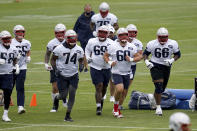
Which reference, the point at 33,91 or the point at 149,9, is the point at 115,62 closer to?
the point at 33,91

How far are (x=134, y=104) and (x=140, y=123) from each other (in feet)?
8.11

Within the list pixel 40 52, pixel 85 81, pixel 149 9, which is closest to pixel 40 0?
pixel 149 9

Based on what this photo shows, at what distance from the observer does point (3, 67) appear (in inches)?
697

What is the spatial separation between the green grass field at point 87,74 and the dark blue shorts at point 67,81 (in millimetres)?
778

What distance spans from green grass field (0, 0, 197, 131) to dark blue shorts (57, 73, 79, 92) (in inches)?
30.6

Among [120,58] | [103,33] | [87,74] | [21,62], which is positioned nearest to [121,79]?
[120,58]

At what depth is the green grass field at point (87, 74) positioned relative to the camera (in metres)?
17.2

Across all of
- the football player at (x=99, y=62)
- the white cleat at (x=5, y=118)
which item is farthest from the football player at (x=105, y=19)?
the white cleat at (x=5, y=118)

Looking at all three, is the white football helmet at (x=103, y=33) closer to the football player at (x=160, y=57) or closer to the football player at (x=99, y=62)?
the football player at (x=99, y=62)

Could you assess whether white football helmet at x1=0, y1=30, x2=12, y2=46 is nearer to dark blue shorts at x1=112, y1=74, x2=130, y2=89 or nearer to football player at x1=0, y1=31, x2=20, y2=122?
football player at x1=0, y1=31, x2=20, y2=122

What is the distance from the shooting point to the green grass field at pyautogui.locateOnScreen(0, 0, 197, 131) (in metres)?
17.2

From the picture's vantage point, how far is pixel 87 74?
26750 millimetres

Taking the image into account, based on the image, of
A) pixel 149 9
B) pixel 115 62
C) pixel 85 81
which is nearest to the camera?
pixel 115 62

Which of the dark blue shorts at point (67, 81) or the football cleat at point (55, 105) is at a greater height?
the dark blue shorts at point (67, 81)
